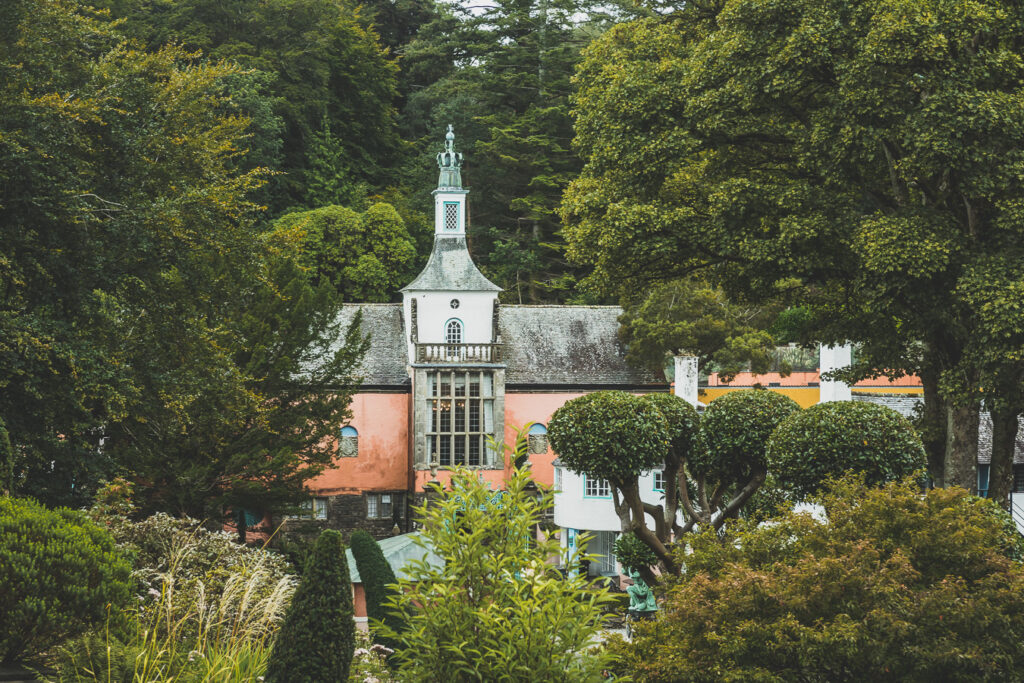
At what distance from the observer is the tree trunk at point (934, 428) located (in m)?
17.3

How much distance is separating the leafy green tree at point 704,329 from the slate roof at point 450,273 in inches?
222

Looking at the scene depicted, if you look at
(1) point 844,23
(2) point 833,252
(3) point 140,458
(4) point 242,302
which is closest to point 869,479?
(2) point 833,252

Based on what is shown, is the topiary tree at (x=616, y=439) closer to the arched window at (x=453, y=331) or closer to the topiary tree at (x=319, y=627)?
the topiary tree at (x=319, y=627)

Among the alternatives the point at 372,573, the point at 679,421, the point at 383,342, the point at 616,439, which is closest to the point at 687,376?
the point at 383,342

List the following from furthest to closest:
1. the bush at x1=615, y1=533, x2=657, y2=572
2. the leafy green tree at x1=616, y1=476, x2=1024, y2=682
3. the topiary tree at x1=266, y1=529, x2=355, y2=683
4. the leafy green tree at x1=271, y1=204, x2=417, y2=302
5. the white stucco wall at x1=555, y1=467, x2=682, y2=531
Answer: the leafy green tree at x1=271, y1=204, x2=417, y2=302
the white stucco wall at x1=555, y1=467, x2=682, y2=531
the bush at x1=615, y1=533, x2=657, y2=572
the topiary tree at x1=266, y1=529, x2=355, y2=683
the leafy green tree at x1=616, y1=476, x2=1024, y2=682

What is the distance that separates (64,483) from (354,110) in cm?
3952

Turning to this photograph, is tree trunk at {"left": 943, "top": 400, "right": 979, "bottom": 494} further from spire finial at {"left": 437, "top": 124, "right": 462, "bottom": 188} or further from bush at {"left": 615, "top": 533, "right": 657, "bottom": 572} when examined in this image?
spire finial at {"left": 437, "top": 124, "right": 462, "bottom": 188}

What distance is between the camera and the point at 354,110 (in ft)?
172

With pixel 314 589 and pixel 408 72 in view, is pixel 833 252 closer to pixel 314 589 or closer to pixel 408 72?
pixel 314 589

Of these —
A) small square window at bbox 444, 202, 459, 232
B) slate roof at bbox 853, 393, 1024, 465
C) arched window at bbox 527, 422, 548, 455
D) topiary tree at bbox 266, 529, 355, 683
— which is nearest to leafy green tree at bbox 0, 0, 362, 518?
topiary tree at bbox 266, 529, 355, 683

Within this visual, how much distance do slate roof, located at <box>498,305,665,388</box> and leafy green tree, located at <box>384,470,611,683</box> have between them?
2921cm

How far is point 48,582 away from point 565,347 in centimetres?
3109

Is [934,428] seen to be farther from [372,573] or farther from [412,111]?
[412,111]

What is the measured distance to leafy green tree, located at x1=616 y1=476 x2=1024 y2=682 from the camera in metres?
8.59
